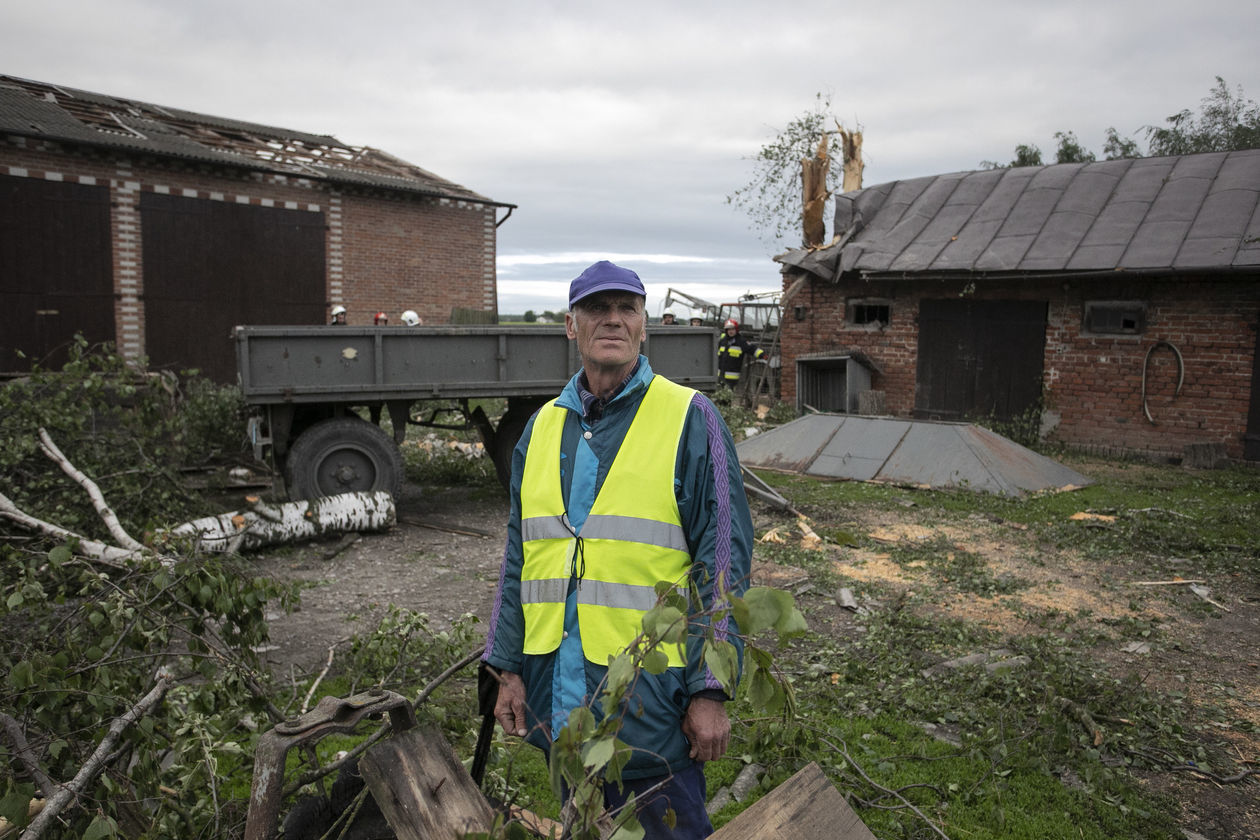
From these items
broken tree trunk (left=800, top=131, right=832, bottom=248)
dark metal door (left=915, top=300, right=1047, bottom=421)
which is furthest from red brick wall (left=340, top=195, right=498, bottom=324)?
dark metal door (left=915, top=300, right=1047, bottom=421)

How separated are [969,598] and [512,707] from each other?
477cm

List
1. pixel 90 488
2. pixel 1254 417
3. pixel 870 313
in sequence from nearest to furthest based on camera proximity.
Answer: pixel 90 488 < pixel 1254 417 < pixel 870 313

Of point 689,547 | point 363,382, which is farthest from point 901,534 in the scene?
point 689,547

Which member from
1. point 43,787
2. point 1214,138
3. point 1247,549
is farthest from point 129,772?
point 1214,138

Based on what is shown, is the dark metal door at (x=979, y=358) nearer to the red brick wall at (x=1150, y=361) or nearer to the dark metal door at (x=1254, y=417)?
the red brick wall at (x=1150, y=361)

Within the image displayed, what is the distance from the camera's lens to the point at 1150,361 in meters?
12.4

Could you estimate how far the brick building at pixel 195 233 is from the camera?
13117mm

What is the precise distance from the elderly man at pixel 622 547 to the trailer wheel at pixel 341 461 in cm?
586

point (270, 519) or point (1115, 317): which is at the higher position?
point (1115, 317)

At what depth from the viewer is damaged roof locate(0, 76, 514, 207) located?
13.5 meters

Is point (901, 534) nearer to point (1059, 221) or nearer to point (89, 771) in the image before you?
point (89, 771)

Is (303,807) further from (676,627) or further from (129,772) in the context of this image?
(676,627)

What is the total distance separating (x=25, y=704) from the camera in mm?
2508

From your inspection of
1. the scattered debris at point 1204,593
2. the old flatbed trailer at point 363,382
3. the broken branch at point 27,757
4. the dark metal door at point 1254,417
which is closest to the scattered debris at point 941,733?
the scattered debris at point 1204,593
